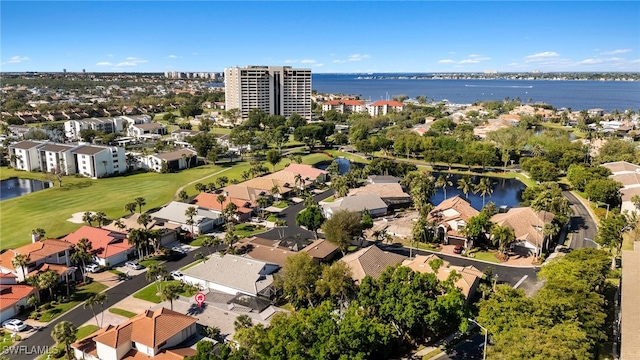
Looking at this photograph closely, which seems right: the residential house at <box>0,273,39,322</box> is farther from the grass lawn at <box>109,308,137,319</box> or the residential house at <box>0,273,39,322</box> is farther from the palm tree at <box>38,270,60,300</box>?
the grass lawn at <box>109,308,137,319</box>

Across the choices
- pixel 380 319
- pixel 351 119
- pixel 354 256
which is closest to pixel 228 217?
pixel 354 256

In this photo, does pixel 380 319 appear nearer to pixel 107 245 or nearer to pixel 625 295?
pixel 625 295

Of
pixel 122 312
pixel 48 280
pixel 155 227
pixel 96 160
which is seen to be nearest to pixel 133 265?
pixel 155 227

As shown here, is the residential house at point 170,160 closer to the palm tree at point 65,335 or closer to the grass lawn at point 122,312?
the grass lawn at point 122,312

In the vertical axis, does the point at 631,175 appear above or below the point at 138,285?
above

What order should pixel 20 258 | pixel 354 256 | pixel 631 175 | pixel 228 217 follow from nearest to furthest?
pixel 20 258, pixel 354 256, pixel 228 217, pixel 631 175

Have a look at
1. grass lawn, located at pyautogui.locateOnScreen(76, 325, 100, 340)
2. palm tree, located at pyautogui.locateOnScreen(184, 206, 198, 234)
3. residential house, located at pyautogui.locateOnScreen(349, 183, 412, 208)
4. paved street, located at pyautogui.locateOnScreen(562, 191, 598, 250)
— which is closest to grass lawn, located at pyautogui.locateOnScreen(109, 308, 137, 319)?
grass lawn, located at pyautogui.locateOnScreen(76, 325, 100, 340)

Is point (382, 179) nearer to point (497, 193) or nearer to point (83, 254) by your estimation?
point (497, 193)
